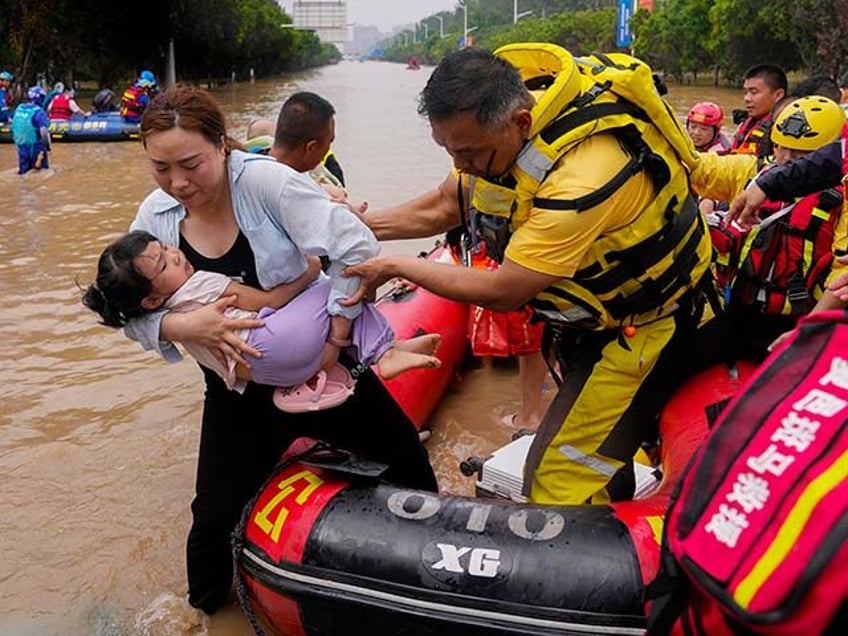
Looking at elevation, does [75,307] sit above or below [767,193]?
below

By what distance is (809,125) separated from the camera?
306 centimetres

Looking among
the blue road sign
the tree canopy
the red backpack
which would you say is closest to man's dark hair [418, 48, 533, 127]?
the red backpack

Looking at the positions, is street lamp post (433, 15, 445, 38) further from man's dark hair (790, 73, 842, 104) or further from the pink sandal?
the pink sandal

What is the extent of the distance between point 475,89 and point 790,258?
54.2 inches

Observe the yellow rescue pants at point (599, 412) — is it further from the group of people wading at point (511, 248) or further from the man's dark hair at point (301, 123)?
the man's dark hair at point (301, 123)

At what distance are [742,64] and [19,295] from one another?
27.8 metres

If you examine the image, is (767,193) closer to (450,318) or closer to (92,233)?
(450,318)

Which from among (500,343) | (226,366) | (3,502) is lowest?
(3,502)

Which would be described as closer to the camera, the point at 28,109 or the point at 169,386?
Result: the point at 169,386

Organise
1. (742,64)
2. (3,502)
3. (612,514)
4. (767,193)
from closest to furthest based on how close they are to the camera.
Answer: (612,514) → (767,193) → (3,502) → (742,64)

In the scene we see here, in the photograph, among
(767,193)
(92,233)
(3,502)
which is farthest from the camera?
(92,233)

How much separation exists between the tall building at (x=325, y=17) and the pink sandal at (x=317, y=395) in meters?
109

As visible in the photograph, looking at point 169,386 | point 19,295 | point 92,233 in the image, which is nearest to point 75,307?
point 19,295

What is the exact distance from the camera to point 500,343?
401 cm
